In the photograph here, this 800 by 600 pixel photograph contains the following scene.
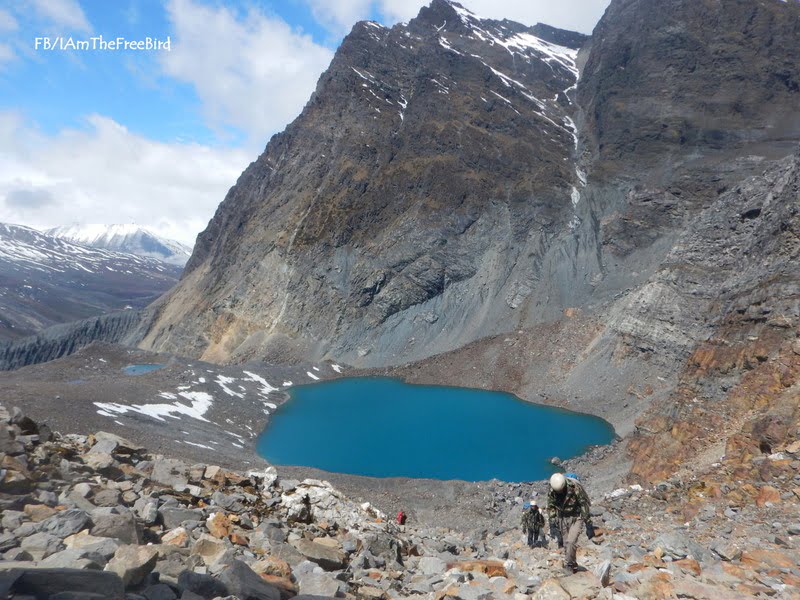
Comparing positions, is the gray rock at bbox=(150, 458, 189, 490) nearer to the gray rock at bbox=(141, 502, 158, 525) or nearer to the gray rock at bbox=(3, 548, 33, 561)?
the gray rock at bbox=(141, 502, 158, 525)

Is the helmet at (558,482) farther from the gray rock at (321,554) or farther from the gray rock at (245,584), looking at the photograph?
the gray rock at (245,584)

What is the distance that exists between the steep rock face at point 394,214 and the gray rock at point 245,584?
57.2 metres

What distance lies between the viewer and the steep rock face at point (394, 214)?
69.0 metres

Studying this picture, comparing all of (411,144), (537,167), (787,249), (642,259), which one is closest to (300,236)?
(411,144)

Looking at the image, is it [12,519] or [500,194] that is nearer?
[12,519]

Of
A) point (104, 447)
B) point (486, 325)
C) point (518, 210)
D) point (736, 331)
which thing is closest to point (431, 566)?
point (104, 447)

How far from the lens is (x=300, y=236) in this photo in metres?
79.1

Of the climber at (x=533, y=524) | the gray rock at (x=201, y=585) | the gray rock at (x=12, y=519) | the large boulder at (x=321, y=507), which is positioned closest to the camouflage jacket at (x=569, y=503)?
the climber at (x=533, y=524)

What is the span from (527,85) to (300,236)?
52.5 metres

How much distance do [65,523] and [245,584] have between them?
2337 mm

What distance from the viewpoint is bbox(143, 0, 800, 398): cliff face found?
59.9 metres

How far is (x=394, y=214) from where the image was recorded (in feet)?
253

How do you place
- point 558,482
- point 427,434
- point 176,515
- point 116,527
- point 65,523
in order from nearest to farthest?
point 65,523
point 116,527
point 176,515
point 558,482
point 427,434

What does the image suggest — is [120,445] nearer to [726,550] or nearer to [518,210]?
[726,550]
